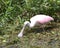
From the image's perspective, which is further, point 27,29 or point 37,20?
point 27,29

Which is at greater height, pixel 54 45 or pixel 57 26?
pixel 57 26

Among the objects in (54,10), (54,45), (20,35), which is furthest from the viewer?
(54,10)

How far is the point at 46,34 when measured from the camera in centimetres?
518

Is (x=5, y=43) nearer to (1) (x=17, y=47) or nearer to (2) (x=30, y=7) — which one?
(1) (x=17, y=47)

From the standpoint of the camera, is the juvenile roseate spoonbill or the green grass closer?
the green grass

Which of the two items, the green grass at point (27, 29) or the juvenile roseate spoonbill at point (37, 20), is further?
the juvenile roseate spoonbill at point (37, 20)

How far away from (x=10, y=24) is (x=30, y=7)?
Result: 0.54 metres

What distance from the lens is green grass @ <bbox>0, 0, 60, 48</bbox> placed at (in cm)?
496

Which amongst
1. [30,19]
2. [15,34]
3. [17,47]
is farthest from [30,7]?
[17,47]

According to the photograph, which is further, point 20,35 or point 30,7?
point 30,7

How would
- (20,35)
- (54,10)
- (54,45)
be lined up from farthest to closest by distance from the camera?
1. (54,10)
2. (20,35)
3. (54,45)

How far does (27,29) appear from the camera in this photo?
17.7 feet

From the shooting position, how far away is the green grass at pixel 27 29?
4.96 meters

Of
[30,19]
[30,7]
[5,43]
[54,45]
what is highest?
[30,7]
